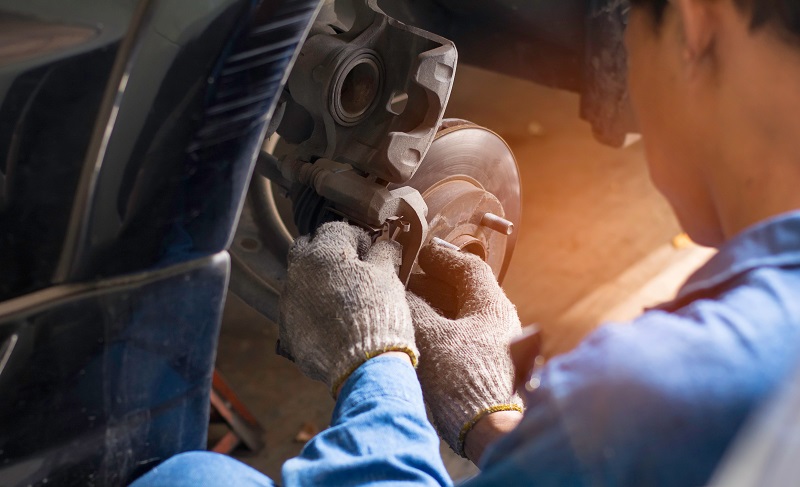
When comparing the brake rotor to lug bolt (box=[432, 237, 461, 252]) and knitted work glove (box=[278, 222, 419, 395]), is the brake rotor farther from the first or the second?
knitted work glove (box=[278, 222, 419, 395])

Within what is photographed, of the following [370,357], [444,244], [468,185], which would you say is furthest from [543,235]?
→ [370,357]

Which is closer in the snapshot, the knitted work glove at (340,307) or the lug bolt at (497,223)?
the knitted work glove at (340,307)

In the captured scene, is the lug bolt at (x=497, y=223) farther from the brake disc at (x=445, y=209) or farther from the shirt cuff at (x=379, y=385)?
the shirt cuff at (x=379, y=385)

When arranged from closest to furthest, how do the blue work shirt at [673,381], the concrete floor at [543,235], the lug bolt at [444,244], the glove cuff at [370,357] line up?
1. the blue work shirt at [673,381]
2. the glove cuff at [370,357]
3. the lug bolt at [444,244]
4. the concrete floor at [543,235]

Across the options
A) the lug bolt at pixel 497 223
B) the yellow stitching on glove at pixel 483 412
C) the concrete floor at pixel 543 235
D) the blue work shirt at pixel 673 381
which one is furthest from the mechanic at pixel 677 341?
the concrete floor at pixel 543 235

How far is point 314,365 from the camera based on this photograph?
0.83 metres

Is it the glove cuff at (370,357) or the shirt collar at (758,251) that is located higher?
the shirt collar at (758,251)

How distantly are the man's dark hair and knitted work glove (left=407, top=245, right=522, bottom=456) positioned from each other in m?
0.50

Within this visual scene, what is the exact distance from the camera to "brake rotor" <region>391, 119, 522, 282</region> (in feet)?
3.44

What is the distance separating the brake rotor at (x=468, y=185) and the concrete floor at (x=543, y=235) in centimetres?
8

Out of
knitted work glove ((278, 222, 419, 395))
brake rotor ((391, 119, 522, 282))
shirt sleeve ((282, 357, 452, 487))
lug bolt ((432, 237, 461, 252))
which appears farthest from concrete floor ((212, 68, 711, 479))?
shirt sleeve ((282, 357, 452, 487))

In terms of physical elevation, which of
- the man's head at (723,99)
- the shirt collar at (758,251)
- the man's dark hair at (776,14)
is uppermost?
the man's dark hair at (776,14)

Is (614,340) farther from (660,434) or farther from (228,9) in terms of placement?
(228,9)

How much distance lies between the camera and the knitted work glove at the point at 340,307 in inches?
30.6
